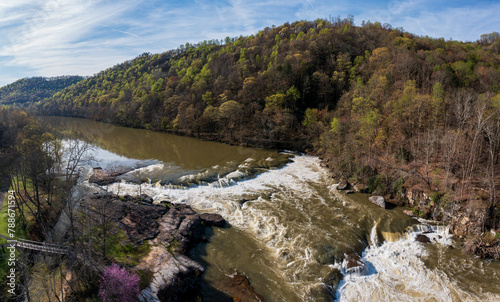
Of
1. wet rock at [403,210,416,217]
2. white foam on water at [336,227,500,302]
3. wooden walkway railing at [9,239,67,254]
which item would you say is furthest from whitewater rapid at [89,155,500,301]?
wooden walkway railing at [9,239,67,254]

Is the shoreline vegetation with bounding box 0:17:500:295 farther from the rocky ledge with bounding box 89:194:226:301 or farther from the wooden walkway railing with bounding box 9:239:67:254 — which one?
the rocky ledge with bounding box 89:194:226:301

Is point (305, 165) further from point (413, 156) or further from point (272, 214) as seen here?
point (272, 214)

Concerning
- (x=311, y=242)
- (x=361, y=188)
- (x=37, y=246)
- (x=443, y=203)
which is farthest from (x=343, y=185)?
(x=37, y=246)

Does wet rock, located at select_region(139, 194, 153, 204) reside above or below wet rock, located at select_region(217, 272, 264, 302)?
above

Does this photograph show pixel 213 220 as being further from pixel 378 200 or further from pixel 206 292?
pixel 378 200

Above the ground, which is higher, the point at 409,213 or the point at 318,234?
the point at 409,213

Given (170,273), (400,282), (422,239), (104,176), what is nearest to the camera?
(170,273)

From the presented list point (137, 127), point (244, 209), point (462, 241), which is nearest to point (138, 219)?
point (244, 209)
